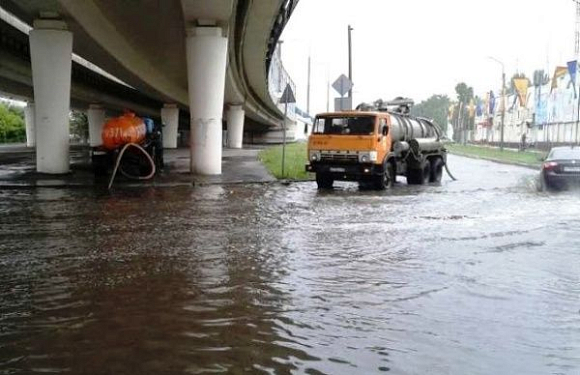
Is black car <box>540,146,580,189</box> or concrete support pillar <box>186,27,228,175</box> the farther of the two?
concrete support pillar <box>186,27,228,175</box>

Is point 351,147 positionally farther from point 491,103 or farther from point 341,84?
point 491,103

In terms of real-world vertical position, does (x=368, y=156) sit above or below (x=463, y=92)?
below

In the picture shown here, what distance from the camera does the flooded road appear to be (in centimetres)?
483

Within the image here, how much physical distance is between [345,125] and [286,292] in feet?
44.1

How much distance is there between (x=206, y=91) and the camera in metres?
22.5

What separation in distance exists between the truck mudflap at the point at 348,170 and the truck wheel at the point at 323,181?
205 millimetres

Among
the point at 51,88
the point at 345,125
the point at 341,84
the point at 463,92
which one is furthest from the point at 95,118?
the point at 463,92

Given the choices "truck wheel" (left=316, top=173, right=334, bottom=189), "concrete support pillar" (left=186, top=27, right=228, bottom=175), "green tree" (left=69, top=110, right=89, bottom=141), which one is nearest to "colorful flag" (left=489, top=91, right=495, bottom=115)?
"green tree" (left=69, top=110, right=89, bottom=141)

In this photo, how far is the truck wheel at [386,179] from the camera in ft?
64.1

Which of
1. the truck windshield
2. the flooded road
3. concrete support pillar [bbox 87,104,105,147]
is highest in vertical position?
concrete support pillar [bbox 87,104,105,147]

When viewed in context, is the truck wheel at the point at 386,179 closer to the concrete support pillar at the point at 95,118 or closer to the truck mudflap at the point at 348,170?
the truck mudflap at the point at 348,170

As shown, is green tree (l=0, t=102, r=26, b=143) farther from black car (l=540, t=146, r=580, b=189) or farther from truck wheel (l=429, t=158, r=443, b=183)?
black car (l=540, t=146, r=580, b=189)

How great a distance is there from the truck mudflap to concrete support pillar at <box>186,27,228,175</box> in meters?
4.66

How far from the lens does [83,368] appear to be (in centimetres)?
450
